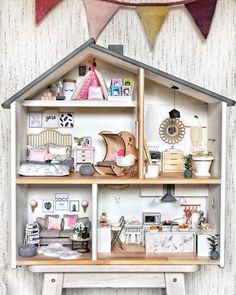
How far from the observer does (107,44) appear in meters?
1.59

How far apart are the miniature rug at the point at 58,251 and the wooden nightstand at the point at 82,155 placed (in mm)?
259

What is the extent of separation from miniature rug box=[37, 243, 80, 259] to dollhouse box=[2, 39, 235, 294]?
13 mm

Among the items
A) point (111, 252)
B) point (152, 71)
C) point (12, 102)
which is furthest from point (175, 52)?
point (111, 252)

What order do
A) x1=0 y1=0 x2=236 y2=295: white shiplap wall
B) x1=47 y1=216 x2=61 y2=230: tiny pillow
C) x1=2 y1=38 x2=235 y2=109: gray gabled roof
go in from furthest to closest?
x1=0 y1=0 x2=236 y2=295: white shiplap wall → x1=47 y1=216 x2=61 y2=230: tiny pillow → x1=2 y1=38 x2=235 y2=109: gray gabled roof

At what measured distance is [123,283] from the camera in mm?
1342

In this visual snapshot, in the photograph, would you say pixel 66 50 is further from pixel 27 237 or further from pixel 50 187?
pixel 27 237

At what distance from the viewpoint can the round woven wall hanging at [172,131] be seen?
1.52 meters

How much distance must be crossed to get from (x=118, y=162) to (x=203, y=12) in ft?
2.05

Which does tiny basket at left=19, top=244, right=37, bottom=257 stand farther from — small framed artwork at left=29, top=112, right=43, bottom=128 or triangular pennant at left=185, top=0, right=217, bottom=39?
triangular pennant at left=185, top=0, right=217, bottom=39

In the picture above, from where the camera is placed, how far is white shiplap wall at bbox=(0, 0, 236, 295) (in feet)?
5.22

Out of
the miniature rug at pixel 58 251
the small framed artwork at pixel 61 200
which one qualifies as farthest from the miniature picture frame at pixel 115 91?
the miniature rug at pixel 58 251

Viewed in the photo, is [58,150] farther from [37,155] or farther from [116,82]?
[116,82]

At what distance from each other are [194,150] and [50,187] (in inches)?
19.8

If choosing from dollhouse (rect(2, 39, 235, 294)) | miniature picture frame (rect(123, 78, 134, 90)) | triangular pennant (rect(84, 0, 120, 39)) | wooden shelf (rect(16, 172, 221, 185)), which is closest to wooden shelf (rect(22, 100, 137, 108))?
dollhouse (rect(2, 39, 235, 294))
